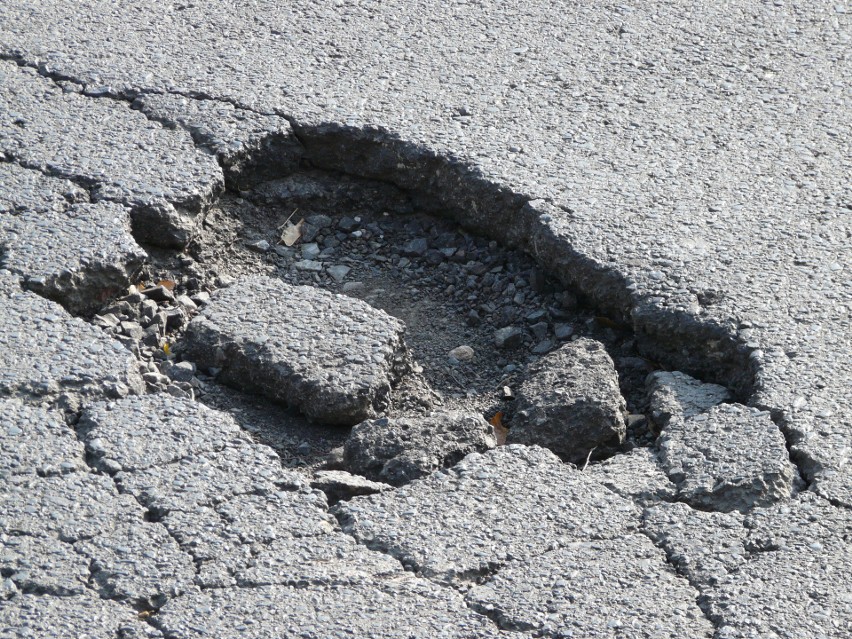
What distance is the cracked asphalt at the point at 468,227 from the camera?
215cm

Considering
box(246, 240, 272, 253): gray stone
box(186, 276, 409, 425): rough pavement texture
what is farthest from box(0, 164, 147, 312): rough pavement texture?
box(246, 240, 272, 253): gray stone

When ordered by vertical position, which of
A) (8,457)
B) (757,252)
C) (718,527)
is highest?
(757,252)

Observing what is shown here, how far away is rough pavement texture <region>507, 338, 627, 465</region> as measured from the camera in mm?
2641

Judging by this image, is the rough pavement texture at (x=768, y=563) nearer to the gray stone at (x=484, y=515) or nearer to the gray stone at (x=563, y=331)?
the gray stone at (x=484, y=515)

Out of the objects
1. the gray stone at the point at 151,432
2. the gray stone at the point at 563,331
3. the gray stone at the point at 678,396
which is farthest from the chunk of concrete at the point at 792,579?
the gray stone at the point at 151,432

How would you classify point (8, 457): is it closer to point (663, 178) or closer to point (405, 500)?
point (405, 500)

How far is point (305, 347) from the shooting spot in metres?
2.74

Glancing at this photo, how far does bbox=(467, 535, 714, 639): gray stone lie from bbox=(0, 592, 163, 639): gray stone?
24.8 inches

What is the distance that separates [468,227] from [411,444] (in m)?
0.99

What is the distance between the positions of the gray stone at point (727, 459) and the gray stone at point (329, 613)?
2.06 ft

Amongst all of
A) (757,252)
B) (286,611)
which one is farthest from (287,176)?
(286,611)

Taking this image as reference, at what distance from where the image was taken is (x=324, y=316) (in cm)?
285

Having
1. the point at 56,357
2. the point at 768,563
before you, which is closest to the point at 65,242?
the point at 56,357

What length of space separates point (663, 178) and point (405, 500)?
1.53 meters
